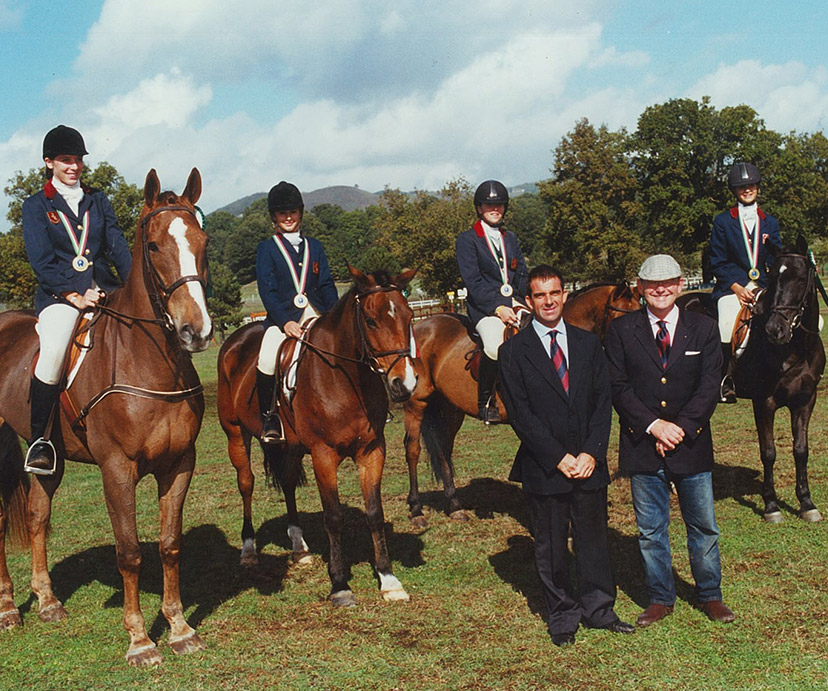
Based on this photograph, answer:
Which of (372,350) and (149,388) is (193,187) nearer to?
(149,388)

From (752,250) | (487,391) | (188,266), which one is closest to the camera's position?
(188,266)

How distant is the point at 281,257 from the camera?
7.17 m

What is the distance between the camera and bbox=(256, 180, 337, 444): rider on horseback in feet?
23.3

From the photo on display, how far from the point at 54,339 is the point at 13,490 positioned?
2.15 m

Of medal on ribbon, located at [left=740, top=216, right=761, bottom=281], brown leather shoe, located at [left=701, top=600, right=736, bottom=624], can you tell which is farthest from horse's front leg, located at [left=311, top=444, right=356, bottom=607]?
medal on ribbon, located at [left=740, top=216, right=761, bottom=281]

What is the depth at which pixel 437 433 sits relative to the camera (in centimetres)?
916

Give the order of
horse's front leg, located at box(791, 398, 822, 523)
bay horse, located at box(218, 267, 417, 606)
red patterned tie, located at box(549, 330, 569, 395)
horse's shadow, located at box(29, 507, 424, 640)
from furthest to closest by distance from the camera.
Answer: horse's front leg, located at box(791, 398, 822, 523)
horse's shadow, located at box(29, 507, 424, 640)
bay horse, located at box(218, 267, 417, 606)
red patterned tie, located at box(549, 330, 569, 395)

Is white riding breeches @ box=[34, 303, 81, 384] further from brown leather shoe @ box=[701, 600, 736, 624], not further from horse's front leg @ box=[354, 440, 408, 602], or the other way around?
brown leather shoe @ box=[701, 600, 736, 624]

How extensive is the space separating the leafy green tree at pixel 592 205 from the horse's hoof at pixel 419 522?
42.8 metres

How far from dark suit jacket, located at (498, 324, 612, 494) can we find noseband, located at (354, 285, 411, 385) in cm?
100

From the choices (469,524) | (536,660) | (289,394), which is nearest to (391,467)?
(469,524)

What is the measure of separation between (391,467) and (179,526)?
6.22 metres

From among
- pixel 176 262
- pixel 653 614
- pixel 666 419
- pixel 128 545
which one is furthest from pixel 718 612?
pixel 176 262

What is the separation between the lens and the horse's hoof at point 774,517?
7383mm
